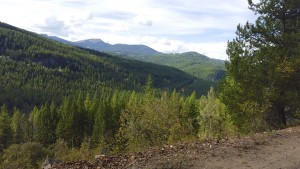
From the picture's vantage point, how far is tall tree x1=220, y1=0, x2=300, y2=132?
69.1ft

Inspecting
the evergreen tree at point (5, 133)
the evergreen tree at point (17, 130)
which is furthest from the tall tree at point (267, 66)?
the evergreen tree at point (17, 130)

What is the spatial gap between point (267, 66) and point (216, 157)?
1147 centimetres

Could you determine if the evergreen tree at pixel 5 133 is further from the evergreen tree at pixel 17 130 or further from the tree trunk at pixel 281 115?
the tree trunk at pixel 281 115

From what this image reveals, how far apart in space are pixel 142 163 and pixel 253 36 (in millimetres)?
15524

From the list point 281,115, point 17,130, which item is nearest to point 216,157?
point 281,115

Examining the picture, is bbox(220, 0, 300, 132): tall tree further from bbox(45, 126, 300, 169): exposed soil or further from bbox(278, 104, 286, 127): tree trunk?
bbox(45, 126, 300, 169): exposed soil

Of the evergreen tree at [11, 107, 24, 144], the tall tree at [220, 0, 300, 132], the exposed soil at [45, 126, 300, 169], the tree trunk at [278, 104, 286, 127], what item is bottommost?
the evergreen tree at [11, 107, 24, 144]

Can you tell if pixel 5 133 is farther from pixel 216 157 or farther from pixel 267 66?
pixel 216 157

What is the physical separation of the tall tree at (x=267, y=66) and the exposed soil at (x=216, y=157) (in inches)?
268

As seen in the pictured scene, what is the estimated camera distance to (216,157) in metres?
11.8

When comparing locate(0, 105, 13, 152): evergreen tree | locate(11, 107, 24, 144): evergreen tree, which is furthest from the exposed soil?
locate(11, 107, 24, 144): evergreen tree

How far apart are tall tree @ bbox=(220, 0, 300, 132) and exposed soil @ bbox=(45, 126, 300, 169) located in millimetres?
6799

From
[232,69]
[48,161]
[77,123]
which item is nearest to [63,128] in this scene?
[77,123]

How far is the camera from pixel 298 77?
70.0ft
